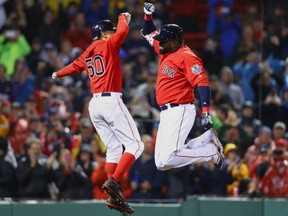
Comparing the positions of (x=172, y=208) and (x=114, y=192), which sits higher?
(x=114, y=192)

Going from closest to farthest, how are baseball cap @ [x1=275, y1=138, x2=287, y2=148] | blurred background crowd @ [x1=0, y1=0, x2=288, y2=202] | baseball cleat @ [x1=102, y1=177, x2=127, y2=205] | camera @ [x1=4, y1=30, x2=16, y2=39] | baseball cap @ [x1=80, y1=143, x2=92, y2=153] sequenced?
baseball cleat @ [x1=102, y1=177, x2=127, y2=205], baseball cap @ [x1=275, y1=138, x2=287, y2=148], blurred background crowd @ [x1=0, y1=0, x2=288, y2=202], baseball cap @ [x1=80, y1=143, x2=92, y2=153], camera @ [x1=4, y1=30, x2=16, y2=39]

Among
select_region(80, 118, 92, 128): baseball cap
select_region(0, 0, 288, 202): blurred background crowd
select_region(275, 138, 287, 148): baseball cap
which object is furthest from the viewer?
select_region(80, 118, 92, 128): baseball cap

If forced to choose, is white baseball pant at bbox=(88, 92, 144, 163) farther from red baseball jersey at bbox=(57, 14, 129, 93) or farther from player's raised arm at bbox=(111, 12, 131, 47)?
player's raised arm at bbox=(111, 12, 131, 47)

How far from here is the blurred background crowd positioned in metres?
17.0

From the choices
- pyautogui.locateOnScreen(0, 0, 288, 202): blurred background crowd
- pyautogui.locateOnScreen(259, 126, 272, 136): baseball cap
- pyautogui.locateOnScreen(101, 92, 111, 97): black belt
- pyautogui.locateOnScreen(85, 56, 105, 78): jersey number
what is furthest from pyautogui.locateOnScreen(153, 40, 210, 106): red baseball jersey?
pyautogui.locateOnScreen(259, 126, 272, 136): baseball cap

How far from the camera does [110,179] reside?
13.4m

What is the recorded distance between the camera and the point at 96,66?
13.8 meters

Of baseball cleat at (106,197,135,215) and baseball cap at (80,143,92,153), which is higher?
baseball cleat at (106,197,135,215)

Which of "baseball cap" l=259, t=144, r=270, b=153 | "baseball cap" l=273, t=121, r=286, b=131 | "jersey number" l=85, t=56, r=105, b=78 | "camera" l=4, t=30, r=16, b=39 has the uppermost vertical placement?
"jersey number" l=85, t=56, r=105, b=78

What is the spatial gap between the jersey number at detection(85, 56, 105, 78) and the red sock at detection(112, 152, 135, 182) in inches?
36.9

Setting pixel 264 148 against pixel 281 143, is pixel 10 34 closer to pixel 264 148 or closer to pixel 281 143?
pixel 264 148

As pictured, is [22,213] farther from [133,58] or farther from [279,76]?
[133,58]

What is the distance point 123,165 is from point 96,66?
3.74 feet

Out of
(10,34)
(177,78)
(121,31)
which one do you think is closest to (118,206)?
(177,78)
